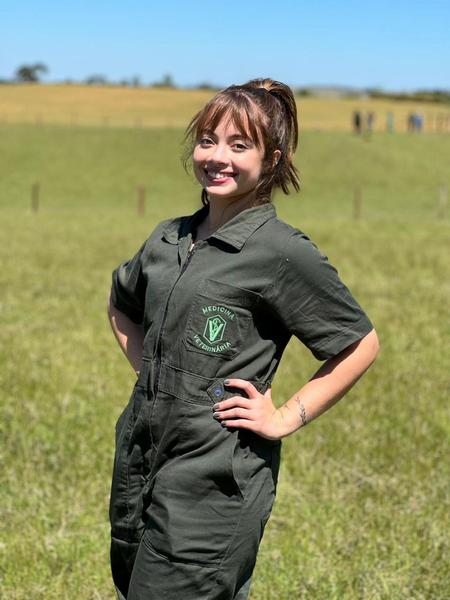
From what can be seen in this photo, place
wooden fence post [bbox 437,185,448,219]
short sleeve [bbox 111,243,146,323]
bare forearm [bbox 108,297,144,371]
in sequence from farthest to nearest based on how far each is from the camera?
wooden fence post [bbox 437,185,448,219], bare forearm [bbox 108,297,144,371], short sleeve [bbox 111,243,146,323]

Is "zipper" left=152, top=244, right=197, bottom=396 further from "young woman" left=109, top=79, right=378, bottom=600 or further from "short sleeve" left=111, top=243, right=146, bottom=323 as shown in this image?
"short sleeve" left=111, top=243, right=146, bottom=323

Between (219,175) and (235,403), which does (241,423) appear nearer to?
(235,403)

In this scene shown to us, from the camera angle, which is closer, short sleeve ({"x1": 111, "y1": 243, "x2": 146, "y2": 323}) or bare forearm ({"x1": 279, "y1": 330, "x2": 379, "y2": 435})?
bare forearm ({"x1": 279, "y1": 330, "x2": 379, "y2": 435})

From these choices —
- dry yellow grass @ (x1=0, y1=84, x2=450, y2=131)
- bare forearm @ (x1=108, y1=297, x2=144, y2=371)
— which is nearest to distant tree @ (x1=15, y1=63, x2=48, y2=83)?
dry yellow grass @ (x1=0, y1=84, x2=450, y2=131)

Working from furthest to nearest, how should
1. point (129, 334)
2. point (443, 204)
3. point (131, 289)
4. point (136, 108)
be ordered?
1. point (136, 108)
2. point (443, 204)
3. point (129, 334)
4. point (131, 289)

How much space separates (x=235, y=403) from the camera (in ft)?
7.55

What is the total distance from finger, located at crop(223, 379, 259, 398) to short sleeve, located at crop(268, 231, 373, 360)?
0.21 meters

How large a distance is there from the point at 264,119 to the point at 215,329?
0.60 meters

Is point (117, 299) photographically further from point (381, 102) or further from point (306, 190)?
point (381, 102)

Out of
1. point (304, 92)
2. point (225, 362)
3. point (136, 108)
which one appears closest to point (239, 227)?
point (225, 362)

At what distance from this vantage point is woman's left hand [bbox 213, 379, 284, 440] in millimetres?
2301

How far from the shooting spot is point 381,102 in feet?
318

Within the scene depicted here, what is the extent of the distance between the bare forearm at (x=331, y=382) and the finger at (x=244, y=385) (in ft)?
0.42

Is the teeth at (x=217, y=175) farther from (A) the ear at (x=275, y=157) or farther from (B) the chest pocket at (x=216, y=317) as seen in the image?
(B) the chest pocket at (x=216, y=317)
